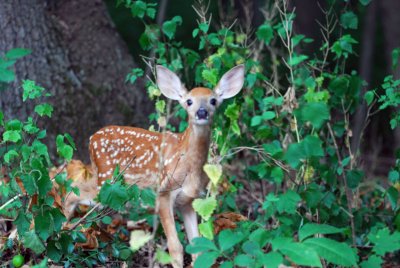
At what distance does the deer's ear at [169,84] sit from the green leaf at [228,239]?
162 centimetres

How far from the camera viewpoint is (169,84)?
600 cm

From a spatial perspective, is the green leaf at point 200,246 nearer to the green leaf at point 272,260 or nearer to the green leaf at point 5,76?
the green leaf at point 272,260

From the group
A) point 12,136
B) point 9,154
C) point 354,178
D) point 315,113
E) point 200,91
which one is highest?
point 315,113

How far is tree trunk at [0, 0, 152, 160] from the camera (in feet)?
24.9

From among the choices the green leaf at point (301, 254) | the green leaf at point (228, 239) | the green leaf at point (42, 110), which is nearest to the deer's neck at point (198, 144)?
the green leaf at point (42, 110)

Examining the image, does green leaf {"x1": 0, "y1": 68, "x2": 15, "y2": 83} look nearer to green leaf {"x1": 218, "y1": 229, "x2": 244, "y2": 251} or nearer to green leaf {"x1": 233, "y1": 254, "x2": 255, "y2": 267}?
green leaf {"x1": 218, "y1": 229, "x2": 244, "y2": 251}

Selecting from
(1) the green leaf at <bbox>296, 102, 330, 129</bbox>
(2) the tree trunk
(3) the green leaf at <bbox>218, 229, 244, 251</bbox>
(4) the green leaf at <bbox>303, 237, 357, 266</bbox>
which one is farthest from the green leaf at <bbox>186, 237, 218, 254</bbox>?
(2) the tree trunk

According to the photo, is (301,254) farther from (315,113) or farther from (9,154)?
(9,154)

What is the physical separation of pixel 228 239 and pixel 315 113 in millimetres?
861

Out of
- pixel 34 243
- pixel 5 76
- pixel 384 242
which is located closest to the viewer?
pixel 5 76

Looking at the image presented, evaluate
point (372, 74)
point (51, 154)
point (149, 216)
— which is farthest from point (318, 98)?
point (372, 74)

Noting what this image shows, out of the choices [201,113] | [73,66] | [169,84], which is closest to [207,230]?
[201,113]

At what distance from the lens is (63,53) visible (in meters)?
8.12

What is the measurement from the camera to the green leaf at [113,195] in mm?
4871
